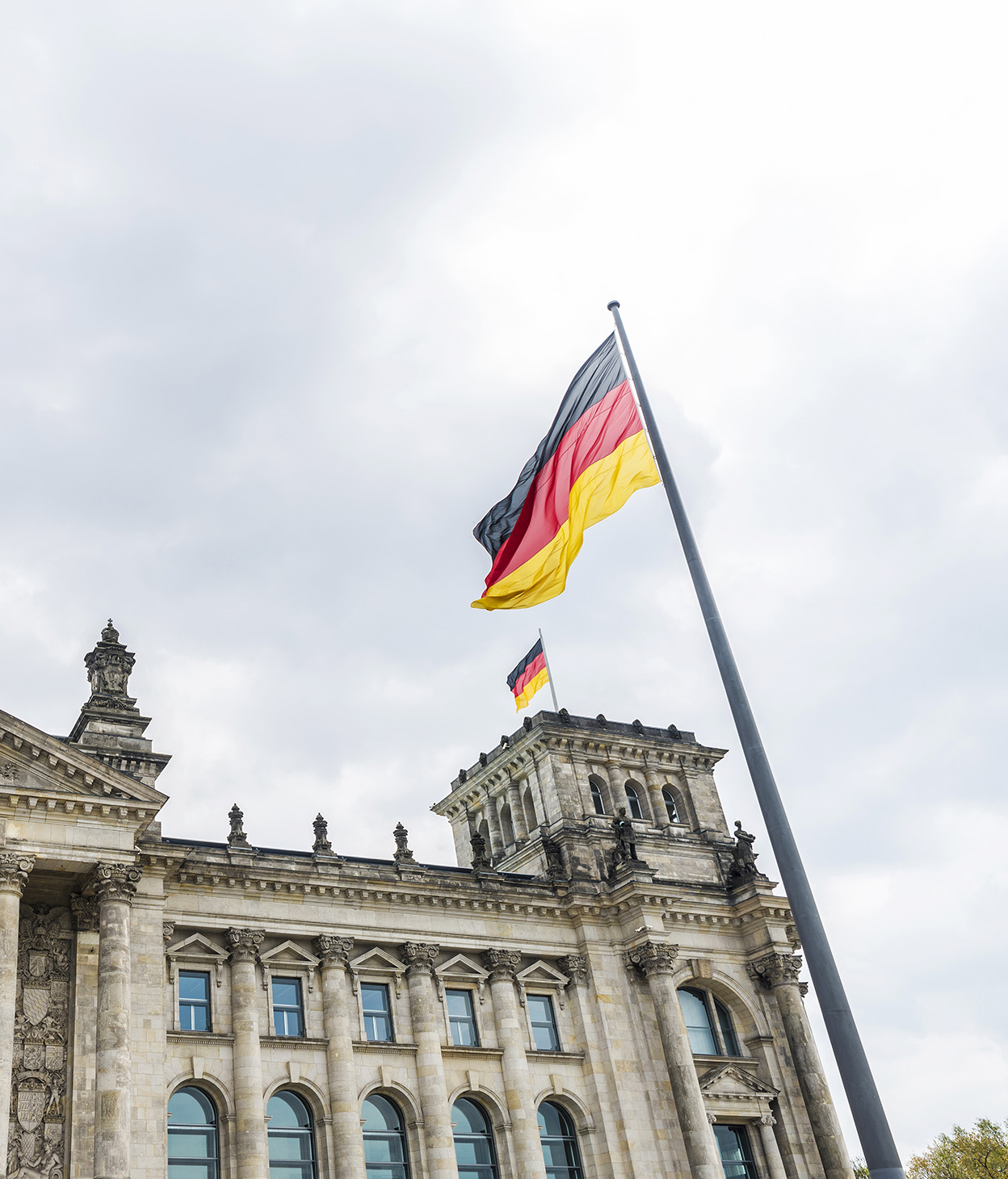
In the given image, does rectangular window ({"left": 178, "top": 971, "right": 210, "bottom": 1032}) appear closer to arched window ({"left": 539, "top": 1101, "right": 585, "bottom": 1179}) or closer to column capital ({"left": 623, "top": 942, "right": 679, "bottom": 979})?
arched window ({"left": 539, "top": 1101, "right": 585, "bottom": 1179})

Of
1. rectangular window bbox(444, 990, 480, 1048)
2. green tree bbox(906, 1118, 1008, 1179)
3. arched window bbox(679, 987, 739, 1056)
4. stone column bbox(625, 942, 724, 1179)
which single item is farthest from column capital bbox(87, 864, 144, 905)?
green tree bbox(906, 1118, 1008, 1179)

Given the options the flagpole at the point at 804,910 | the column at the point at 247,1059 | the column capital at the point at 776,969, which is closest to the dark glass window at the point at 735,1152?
the column capital at the point at 776,969

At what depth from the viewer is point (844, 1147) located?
139 ft

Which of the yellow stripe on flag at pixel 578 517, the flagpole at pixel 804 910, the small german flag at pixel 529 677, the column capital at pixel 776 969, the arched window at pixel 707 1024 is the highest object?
the small german flag at pixel 529 677

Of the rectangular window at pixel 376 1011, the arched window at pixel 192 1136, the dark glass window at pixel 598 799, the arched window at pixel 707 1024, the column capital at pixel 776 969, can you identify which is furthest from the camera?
the dark glass window at pixel 598 799

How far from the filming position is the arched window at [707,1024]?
1743 inches

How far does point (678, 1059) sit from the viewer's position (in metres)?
40.5

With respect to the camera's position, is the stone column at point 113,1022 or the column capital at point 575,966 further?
the column capital at point 575,966

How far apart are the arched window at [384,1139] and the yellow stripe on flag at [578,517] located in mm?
21033

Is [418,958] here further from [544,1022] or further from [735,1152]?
[735,1152]

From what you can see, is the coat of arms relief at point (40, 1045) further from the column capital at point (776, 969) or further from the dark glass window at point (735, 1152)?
the column capital at point (776, 969)

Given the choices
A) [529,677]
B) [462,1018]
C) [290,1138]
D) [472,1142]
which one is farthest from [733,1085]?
[529,677]

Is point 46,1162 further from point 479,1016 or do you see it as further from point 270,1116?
point 479,1016

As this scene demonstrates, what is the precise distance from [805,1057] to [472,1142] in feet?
46.0
